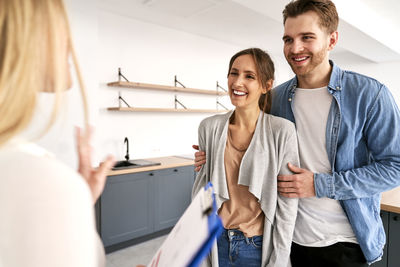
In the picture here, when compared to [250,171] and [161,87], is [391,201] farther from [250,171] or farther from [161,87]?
[161,87]

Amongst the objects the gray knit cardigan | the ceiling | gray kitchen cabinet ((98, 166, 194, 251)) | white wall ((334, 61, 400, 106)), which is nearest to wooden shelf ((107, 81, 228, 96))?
the ceiling

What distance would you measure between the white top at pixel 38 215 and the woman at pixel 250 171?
2.82ft

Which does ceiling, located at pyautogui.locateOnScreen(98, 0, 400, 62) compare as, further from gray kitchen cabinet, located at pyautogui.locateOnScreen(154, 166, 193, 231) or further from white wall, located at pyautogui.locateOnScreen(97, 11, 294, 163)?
gray kitchen cabinet, located at pyautogui.locateOnScreen(154, 166, 193, 231)

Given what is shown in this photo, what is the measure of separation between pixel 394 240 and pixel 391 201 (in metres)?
0.27

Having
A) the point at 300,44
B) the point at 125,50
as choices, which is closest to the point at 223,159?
the point at 300,44

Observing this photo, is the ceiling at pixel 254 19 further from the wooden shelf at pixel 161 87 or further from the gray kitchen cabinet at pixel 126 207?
the gray kitchen cabinet at pixel 126 207

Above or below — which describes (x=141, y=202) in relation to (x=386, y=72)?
below

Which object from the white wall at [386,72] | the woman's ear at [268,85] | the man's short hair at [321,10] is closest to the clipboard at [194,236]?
the woman's ear at [268,85]

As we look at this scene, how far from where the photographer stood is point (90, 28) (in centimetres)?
303

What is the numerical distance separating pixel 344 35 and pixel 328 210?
142 inches

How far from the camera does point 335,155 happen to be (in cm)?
117

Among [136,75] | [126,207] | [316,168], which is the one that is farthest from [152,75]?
[316,168]

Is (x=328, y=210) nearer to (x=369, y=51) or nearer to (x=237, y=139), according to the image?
(x=237, y=139)

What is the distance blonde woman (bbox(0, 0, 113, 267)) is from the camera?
365mm
